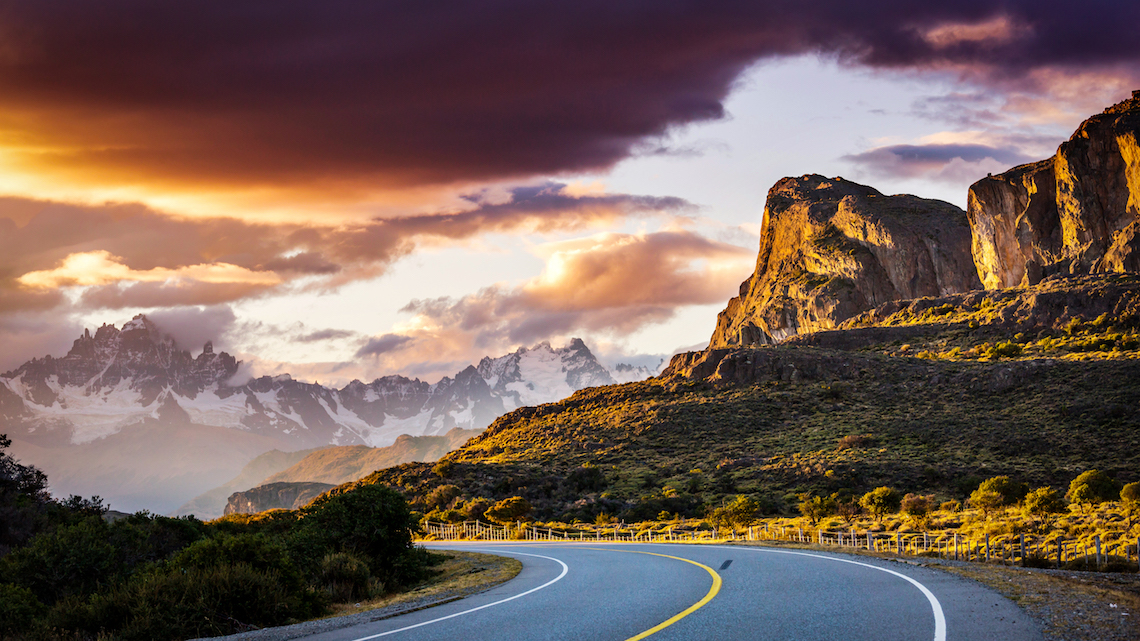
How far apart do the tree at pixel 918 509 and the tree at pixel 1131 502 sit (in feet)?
24.2

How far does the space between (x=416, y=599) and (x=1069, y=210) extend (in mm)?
148491

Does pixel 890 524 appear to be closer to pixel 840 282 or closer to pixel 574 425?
pixel 574 425

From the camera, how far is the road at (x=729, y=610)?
9641mm

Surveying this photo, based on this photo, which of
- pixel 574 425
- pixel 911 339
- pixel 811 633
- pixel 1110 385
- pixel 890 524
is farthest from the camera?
pixel 911 339

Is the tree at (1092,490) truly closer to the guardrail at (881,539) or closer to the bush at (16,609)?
the guardrail at (881,539)

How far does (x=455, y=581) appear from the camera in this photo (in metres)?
20.8

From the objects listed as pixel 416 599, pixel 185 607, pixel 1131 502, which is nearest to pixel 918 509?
pixel 1131 502

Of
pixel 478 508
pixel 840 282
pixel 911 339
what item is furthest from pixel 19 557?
pixel 840 282

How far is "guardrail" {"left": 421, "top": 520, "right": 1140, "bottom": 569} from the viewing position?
20.4 metres

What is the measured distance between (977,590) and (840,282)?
182m

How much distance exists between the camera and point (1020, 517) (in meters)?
34.2

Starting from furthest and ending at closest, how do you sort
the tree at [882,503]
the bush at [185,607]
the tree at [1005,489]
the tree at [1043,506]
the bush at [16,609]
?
the tree at [1005,489] < the tree at [882,503] < the tree at [1043,506] < the bush at [16,609] < the bush at [185,607]

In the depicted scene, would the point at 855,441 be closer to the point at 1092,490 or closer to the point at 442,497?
the point at 1092,490

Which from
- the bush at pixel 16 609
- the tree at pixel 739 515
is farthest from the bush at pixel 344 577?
the tree at pixel 739 515
